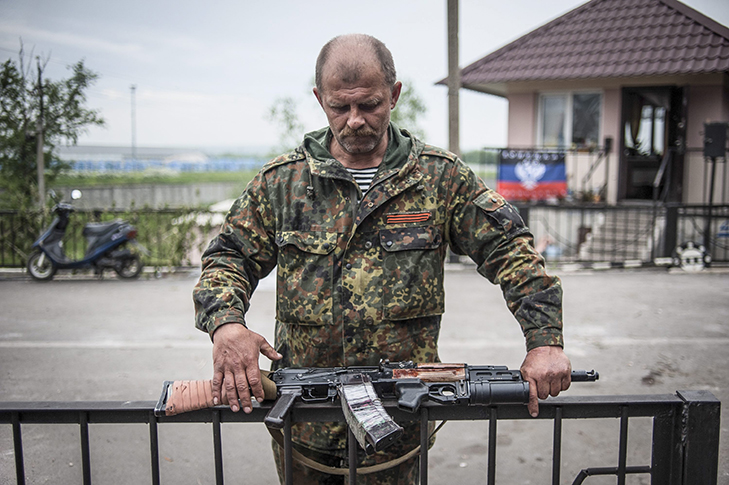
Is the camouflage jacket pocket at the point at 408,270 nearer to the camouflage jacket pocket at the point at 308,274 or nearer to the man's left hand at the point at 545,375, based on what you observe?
the camouflage jacket pocket at the point at 308,274

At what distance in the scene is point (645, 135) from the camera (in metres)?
13.1

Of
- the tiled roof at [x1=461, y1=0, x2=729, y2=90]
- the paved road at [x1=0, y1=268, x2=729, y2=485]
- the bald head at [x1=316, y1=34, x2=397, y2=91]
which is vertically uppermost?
the tiled roof at [x1=461, y1=0, x2=729, y2=90]

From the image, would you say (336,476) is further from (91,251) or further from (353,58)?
(91,251)

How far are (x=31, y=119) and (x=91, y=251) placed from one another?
3706 millimetres

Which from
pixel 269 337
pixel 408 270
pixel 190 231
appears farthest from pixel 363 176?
pixel 190 231

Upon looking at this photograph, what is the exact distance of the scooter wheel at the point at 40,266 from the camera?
9016mm

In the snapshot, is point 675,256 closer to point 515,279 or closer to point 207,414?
point 515,279

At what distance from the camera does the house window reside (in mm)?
13312

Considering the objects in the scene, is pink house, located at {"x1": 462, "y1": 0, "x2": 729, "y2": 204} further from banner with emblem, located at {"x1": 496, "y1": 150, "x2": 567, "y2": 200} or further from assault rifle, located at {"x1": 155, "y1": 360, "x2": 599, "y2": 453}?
assault rifle, located at {"x1": 155, "y1": 360, "x2": 599, "y2": 453}

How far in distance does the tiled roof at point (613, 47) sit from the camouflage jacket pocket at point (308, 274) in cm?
1164

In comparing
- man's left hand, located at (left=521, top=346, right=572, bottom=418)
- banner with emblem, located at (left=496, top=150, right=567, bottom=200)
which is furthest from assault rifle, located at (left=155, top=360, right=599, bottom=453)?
banner with emblem, located at (left=496, top=150, right=567, bottom=200)

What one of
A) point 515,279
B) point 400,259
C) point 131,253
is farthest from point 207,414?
point 131,253

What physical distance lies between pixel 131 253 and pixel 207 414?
8104 mm

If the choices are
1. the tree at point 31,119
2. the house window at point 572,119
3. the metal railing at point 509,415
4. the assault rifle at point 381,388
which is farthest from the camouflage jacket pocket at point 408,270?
the house window at point 572,119
